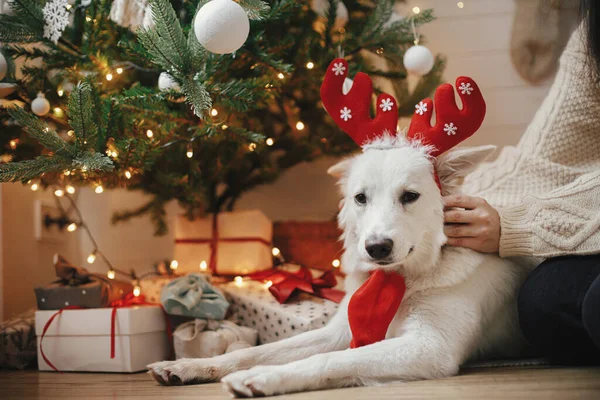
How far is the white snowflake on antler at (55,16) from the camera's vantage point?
163 centimetres

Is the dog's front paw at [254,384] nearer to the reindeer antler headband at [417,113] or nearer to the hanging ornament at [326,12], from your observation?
the reindeer antler headband at [417,113]

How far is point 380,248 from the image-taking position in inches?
52.1

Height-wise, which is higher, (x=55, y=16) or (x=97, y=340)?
(x=55, y=16)

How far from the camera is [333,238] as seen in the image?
8.94ft

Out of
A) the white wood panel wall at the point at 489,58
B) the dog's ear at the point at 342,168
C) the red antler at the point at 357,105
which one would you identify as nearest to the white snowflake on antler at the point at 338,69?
the red antler at the point at 357,105

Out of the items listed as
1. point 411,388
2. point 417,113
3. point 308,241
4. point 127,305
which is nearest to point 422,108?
point 417,113

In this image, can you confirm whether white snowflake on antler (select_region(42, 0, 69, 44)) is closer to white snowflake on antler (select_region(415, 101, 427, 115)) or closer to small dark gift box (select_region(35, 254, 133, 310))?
small dark gift box (select_region(35, 254, 133, 310))

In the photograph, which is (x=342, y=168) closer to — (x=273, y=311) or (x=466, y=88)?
(x=466, y=88)

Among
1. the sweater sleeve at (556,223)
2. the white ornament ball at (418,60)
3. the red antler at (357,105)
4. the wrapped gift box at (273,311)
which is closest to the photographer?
the sweater sleeve at (556,223)

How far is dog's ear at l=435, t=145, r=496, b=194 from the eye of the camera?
1471mm

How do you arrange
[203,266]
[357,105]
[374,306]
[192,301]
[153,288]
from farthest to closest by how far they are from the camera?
1. [203,266]
2. [153,288]
3. [192,301]
4. [357,105]
5. [374,306]

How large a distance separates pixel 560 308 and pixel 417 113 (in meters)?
0.60

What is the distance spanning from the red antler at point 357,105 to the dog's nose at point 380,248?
1.14ft

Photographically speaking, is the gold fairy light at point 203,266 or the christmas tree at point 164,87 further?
the gold fairy light at point 203,266
